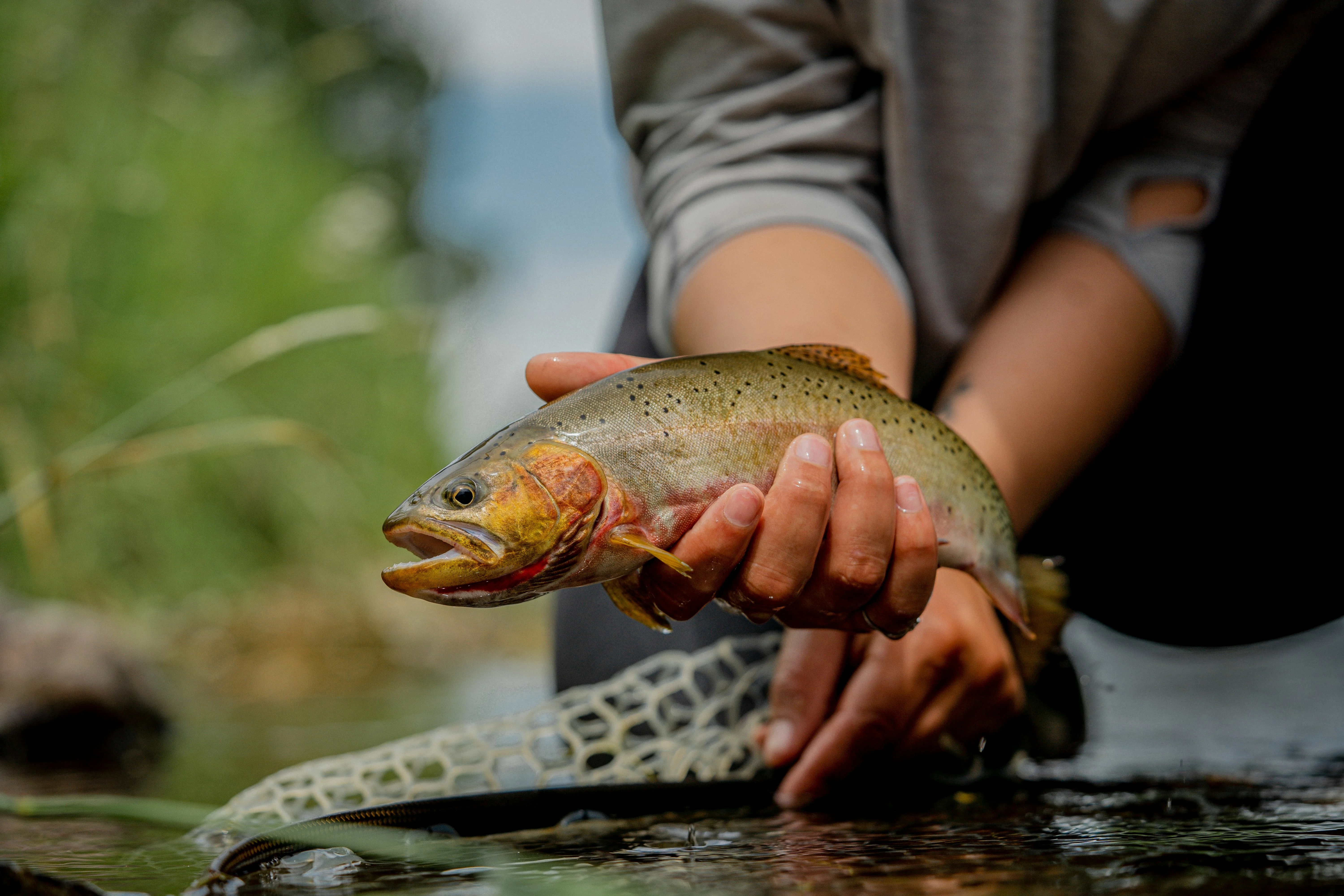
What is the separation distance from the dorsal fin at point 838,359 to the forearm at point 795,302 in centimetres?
18

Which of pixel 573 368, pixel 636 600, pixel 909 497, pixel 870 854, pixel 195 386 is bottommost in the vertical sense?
pixel 870 854

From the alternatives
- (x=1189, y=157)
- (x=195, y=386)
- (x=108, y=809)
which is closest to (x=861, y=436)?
(x=108, y=809)

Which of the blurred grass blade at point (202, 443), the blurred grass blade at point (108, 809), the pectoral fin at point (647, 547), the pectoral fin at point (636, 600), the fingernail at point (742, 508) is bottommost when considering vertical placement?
the blurred grass blade at point (108, 809)

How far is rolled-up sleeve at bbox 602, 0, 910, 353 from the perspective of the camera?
1.94 meters

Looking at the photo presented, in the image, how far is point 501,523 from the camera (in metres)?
1.12

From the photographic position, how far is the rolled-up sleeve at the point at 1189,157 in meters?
2.11

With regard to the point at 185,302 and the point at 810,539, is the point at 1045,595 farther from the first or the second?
the point at 185,302

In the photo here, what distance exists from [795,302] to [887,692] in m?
0.57

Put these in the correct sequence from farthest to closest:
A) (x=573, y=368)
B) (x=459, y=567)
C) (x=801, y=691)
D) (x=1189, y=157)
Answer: (x=1189, y=157)
(x=801, y=691)
(x=573, y=368)
(x=459, y=567)

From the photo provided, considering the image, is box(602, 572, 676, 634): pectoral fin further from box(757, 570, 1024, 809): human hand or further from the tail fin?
the tail fin

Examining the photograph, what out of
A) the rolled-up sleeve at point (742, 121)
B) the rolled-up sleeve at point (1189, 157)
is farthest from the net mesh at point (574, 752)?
the rolled-up sleeve at point (1189, 157)

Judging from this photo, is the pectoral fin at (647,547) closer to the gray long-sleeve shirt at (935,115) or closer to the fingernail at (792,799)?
the fingernail at (792,799)

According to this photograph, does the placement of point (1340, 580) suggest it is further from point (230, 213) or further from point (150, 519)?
point (230, 213)

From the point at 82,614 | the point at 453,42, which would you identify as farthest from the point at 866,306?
the point at 453,42
